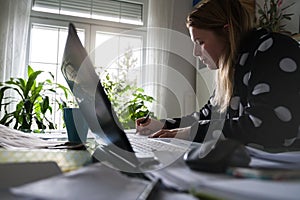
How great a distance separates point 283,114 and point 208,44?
49cm

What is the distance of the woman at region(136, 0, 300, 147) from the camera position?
742mm

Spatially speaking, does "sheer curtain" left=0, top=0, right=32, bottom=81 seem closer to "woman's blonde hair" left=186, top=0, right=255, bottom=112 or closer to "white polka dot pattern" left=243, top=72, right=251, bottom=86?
"woman's blonde hair" left=186, top=0, right=255, bottom=112

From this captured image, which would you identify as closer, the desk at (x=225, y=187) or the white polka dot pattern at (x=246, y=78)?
the desk at (x=225, y=187)

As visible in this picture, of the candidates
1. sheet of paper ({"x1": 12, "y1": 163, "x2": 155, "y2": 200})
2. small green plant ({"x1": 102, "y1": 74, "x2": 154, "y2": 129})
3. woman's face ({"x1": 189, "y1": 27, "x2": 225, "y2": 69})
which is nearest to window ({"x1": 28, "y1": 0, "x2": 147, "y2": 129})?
small green plant ({"x1": 102, "y1": 74, "x2": 154, "y2": 129})

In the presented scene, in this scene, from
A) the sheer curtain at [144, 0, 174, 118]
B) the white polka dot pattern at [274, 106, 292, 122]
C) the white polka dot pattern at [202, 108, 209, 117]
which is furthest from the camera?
the sheer curtain at [144, 0, 174, 118]

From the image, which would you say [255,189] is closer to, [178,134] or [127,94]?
[178,134]

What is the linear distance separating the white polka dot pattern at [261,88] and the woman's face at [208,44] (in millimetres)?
353

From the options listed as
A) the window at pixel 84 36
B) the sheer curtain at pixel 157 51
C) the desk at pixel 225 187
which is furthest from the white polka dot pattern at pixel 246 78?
the sheer curtain at pixel 157 51

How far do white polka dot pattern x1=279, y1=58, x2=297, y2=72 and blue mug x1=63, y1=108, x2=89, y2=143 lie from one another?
0.59 meters

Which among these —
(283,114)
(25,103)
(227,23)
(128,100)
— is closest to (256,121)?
(283,114)

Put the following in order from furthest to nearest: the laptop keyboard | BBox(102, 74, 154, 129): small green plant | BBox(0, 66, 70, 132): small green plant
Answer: BBox(102, 74, 154, 129): small green plant
BBox(0, 66, 70, 132): small green plant
the laptop keyboard

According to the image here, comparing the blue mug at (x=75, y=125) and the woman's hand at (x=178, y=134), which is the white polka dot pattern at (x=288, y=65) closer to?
the woman's hand at (x=178, y=134)

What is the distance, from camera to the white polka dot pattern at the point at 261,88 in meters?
0.77

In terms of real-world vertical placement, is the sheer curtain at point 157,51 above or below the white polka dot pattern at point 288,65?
above
